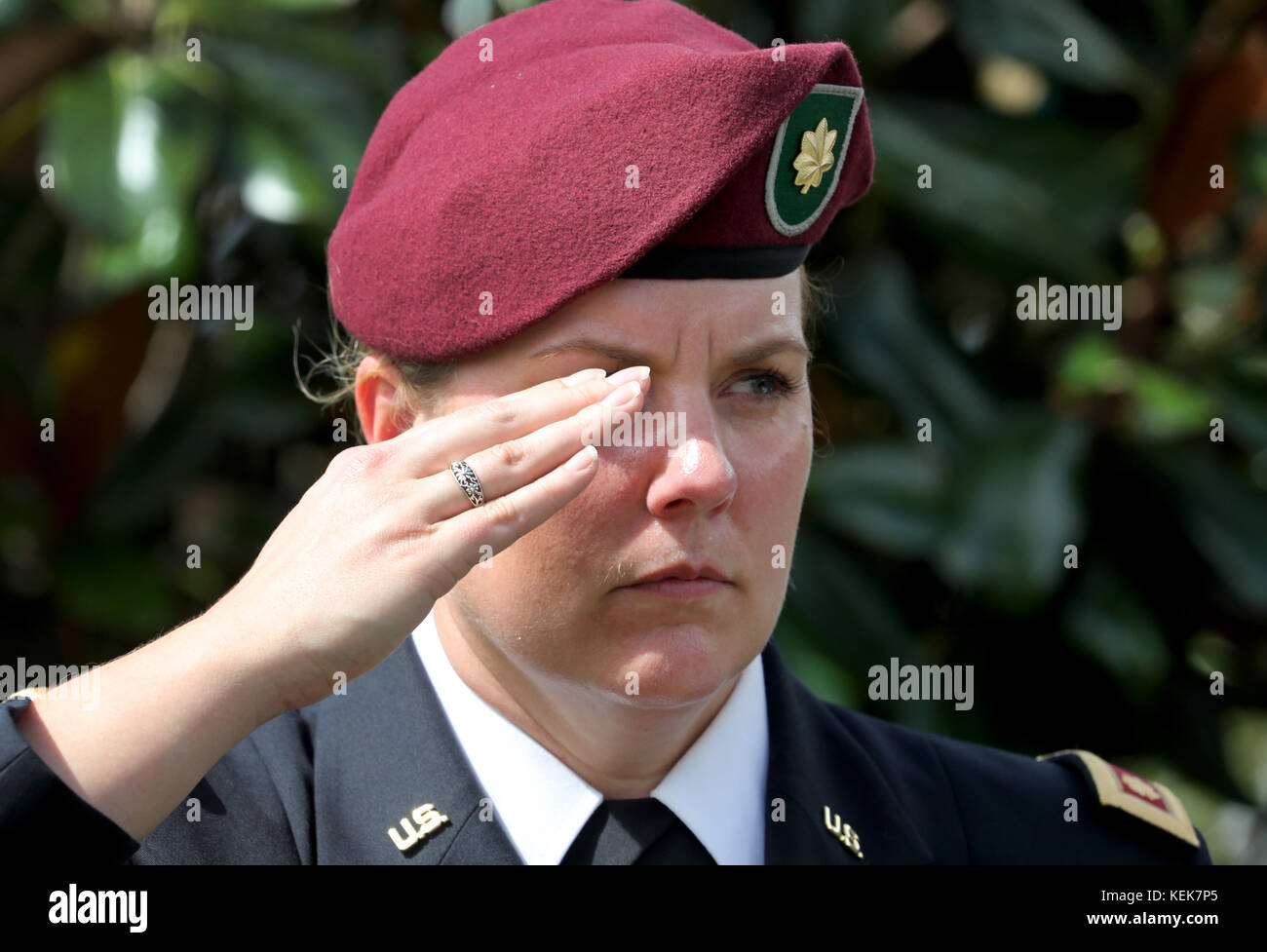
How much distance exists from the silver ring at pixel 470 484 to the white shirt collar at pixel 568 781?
1.16ft

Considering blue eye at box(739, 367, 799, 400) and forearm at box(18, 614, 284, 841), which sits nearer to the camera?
forearm at box(18, 614, 284, 841)

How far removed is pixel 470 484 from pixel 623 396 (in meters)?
0.15

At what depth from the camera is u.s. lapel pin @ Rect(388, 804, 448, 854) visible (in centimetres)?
129

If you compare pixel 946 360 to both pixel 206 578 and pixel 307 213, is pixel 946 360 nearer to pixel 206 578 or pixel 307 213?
pixel 307 213

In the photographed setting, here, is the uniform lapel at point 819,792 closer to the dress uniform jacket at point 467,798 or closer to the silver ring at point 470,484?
the dress uniform jacket at point 467,798

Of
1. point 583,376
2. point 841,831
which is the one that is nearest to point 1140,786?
point 841,831

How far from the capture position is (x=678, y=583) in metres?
1.20

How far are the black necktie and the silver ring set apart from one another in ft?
1.28

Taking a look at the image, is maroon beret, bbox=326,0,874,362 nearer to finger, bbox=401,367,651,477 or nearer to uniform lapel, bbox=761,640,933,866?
finger, bbox=401,367,651,477

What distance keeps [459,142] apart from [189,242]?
1.32 meters

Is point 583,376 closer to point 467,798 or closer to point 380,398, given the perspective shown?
point 380,398

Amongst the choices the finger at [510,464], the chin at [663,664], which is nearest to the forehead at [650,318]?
the finger at [510,464]

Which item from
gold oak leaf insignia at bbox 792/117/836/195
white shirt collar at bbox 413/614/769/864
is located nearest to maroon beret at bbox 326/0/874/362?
gold oak leaf insignia at bbox 792/117/836/195
